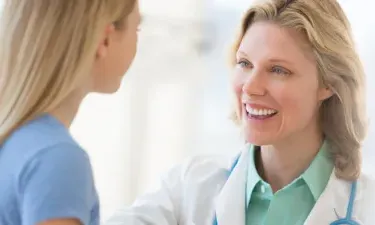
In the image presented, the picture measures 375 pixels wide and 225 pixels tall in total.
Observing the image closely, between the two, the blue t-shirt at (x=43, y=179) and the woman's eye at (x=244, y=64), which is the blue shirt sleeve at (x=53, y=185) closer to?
the blue t-shirt at (x=43, y=179)

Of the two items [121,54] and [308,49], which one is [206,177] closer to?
[308,49]

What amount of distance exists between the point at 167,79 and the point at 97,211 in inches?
56.1

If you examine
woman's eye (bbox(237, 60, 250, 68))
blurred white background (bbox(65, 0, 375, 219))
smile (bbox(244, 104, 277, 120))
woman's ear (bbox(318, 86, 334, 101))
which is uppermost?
woman's eye (bbox(237, 60, 250, 68))

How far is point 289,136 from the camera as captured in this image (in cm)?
136

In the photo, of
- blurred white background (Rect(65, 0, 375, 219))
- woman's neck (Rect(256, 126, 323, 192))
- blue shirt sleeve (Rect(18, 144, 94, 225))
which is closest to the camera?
blue shirt sleeve (Rect(18, 144, 94, 225))

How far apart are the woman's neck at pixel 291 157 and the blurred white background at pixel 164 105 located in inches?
30.4

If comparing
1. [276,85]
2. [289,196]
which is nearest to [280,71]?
[276,85]

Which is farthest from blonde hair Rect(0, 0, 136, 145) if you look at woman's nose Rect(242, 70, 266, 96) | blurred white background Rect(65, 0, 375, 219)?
blurred white background Rect(65, 0, 375, 219)

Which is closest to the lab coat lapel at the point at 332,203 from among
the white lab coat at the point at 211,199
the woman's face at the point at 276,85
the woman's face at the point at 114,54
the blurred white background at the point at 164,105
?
the white lab coat at the point at 211,199

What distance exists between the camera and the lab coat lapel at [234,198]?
1.34 meters

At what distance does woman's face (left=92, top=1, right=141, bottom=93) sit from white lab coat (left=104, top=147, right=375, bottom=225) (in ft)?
1.60

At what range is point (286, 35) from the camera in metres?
1.31

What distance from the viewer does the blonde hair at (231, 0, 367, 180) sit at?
1.31 m

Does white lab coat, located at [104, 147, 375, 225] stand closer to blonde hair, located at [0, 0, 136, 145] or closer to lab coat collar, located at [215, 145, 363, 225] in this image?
lab coat collar, located at [215, 145, 363, 225]
